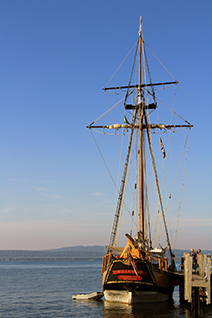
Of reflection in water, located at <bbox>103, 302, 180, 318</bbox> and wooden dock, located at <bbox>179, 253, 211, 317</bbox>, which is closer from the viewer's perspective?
wooden dock, located at <bbox>179, 253, 211, 317</bbox>

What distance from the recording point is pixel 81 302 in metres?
33.4

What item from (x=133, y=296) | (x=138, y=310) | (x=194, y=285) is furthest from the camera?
(x=133, y=296)

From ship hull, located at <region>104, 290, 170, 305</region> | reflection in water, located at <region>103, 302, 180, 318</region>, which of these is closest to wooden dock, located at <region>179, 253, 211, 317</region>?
reflection in water, located at <region>103, 302, 180, 318</region>

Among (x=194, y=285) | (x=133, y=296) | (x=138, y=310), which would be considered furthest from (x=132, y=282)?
(x=194, y=285)

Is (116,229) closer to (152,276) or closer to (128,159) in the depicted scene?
(128,159)

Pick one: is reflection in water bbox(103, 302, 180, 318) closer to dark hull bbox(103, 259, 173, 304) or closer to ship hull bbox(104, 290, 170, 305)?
ship hull bbox(104, 290, 170, 305)

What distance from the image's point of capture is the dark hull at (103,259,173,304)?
27344mm

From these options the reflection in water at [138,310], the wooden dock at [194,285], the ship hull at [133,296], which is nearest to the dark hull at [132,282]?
the ship hull at [133,296]

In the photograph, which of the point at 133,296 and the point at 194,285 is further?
the point at 133,296

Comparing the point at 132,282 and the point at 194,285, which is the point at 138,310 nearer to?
the point at 132,282

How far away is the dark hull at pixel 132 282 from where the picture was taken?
89.7 feet

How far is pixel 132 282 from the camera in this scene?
27234mm

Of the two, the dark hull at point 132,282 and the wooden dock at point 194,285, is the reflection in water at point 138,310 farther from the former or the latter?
the wooden dock at point 194,285

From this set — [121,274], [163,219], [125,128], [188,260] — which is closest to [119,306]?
[121,274]
